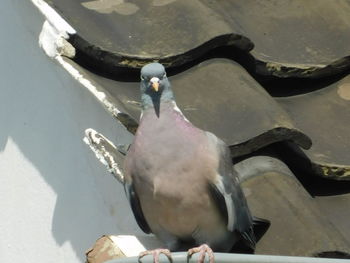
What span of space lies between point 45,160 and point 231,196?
34.5 inches

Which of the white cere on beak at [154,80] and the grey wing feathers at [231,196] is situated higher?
the white cere on beak at [154,80]

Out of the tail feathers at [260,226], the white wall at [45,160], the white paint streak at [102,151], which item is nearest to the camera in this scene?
the tail feathers at [260,226]

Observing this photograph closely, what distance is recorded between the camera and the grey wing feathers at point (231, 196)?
243 centimetres

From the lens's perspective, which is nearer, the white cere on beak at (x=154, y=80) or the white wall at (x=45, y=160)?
the white cere on beak at (x=154, y=80)

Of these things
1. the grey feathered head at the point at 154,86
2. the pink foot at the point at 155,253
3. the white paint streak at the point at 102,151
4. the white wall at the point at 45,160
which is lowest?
the white wall at the point at 45,160

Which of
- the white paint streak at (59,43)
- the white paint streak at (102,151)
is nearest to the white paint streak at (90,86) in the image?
the white paint streak at (59,43)

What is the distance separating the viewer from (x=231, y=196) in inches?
96.3

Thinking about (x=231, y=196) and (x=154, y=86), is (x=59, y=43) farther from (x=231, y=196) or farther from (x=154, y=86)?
(x=231, y=196)

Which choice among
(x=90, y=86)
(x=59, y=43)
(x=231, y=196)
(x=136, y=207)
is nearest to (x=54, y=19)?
(x=59, y=43)

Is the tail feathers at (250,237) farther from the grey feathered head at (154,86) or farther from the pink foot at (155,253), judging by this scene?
the grey feathered head at (154,86)

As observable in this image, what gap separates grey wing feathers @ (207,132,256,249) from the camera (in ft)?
7.96

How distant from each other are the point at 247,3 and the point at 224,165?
0.62m

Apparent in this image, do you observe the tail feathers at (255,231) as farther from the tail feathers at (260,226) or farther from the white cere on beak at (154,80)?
the white cere on beak at (154,80)

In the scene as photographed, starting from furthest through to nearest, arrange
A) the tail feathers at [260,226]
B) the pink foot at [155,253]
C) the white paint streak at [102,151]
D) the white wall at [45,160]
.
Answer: the white wall at [45,160] < the white paint streak at [102,151] < the tail feathers at [260,226] < the pink foot at [155,253]
